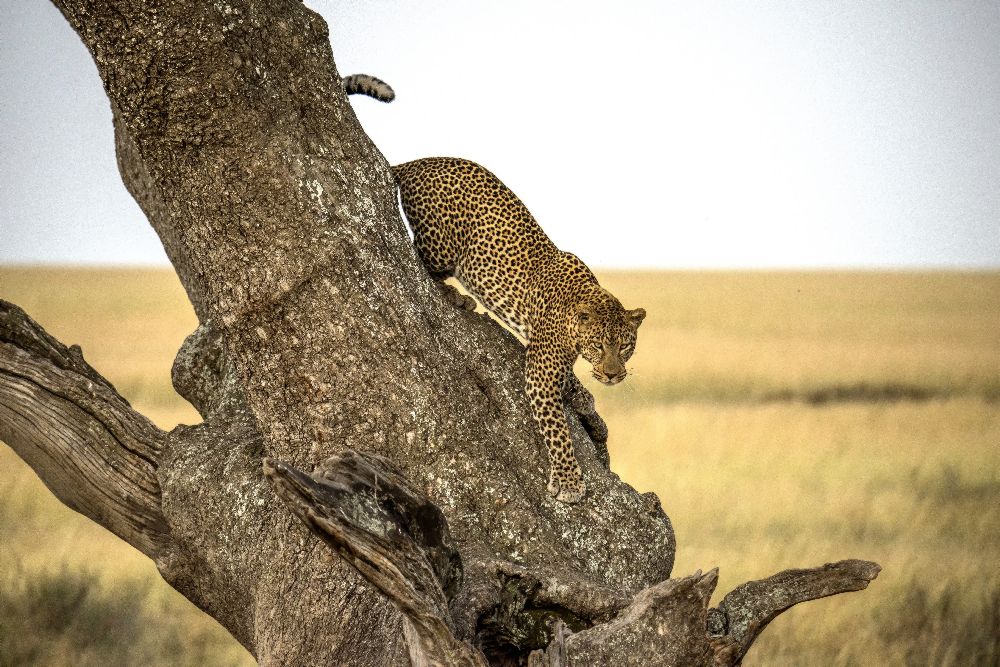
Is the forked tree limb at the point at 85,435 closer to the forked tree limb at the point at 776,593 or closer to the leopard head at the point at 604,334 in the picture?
the leopard head at the point at 604,334

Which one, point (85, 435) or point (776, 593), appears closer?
point (776, 593)

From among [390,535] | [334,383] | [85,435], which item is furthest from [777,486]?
[390,535]

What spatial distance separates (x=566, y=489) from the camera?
5.66 metres

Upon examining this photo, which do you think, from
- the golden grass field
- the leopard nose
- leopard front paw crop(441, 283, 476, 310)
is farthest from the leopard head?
the golden grass field

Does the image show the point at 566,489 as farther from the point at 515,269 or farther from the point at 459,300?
the point at 515,269

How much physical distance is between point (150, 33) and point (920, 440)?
963 centimetres

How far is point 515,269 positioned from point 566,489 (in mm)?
1258

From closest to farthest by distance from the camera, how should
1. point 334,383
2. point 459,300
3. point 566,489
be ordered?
point 334,383
point 566,489
point 459,300

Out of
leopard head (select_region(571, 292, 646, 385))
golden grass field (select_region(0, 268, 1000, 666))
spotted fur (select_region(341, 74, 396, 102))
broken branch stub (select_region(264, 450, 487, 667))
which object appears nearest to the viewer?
broken branch stub (select_region(264, 450, 487, 667))

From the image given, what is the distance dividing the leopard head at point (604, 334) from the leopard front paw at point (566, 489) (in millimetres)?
690

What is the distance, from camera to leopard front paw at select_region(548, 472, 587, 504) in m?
5.64

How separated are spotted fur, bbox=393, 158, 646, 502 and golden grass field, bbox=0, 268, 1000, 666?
5.98 feet

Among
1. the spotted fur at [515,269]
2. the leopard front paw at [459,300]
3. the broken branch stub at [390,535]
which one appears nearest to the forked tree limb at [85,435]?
the leopard front paw at [459,300]

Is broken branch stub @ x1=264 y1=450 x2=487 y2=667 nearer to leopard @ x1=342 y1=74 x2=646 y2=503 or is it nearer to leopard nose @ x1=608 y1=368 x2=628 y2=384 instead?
leopard @ x1=342 y1=74 x2=646 y2=503
